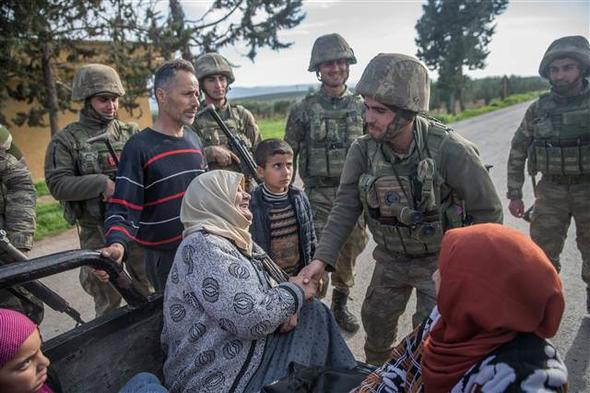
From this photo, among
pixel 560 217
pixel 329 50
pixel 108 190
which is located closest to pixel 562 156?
pixel 560 217

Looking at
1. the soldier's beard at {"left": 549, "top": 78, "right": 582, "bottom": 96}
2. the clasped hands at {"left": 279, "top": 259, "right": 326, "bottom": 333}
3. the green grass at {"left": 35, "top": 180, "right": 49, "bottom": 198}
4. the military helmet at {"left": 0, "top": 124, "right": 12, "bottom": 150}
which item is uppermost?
the soldier's beard at {"left": 549, "top": 78, "right": 582, "bottom": 96}

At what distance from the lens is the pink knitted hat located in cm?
143

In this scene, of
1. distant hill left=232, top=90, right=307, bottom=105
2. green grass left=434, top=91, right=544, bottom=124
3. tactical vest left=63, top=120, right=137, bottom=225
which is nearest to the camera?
tactical vest left=63, top=120, right=137, bottom=225

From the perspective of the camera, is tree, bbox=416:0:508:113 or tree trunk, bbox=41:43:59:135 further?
tree, bbox=416:0:508:113

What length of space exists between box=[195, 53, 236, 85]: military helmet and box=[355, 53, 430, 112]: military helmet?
2231 mm

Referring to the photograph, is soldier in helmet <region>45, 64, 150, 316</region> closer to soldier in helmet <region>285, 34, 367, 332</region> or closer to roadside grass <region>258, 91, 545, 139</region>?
soldier in helmet <region>285, 34, 367, 332</region>

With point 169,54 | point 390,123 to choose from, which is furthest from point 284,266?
point 169,54

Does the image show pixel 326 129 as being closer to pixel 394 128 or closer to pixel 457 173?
pixel 394 128

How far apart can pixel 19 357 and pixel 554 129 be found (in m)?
4.12

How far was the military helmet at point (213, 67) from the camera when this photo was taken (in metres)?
4.38

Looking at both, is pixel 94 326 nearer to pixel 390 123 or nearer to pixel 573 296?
pixel 390 123

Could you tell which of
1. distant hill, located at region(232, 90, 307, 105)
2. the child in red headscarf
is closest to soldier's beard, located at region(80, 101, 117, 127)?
the child in red headscarf

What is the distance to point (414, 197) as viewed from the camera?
2.56 meters

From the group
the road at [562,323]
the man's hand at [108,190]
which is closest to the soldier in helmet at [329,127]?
the road at [562,323]
